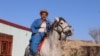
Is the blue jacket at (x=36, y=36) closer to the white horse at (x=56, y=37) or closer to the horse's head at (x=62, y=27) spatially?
the white horse at (x=56, y=37)

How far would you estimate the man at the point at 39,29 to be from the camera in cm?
928

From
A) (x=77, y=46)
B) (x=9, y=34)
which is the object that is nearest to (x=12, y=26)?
(x=9, y=34)

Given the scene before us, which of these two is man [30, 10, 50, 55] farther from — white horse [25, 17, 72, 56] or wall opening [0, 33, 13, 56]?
wall opening [0, 33, 13, 56]

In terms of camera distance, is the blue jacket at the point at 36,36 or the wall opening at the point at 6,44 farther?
the wall opening at the point at 6,44

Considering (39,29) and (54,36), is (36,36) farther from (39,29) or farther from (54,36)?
(54,36)

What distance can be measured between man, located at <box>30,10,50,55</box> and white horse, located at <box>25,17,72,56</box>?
0.18 m

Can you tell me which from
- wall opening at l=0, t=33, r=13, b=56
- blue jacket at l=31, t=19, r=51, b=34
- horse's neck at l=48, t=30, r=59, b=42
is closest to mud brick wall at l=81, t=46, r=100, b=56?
wall opening at l=0, t=33, r=13, b=56

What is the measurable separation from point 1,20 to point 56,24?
10722 millimetres

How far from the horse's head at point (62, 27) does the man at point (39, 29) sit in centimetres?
32

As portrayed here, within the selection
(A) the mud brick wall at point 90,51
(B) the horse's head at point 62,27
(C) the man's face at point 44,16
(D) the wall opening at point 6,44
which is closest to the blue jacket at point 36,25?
(C) the man's face at point 44,16

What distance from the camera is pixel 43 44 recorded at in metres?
9.29

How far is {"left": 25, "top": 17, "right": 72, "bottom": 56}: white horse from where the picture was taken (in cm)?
913

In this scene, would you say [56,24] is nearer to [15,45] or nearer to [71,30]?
[71,30]

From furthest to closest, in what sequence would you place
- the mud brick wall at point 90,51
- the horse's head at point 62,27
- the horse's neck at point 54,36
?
the mud brick wall at point 90,51
the horse's neck at point 54,36
the horse's head at point 62,27
